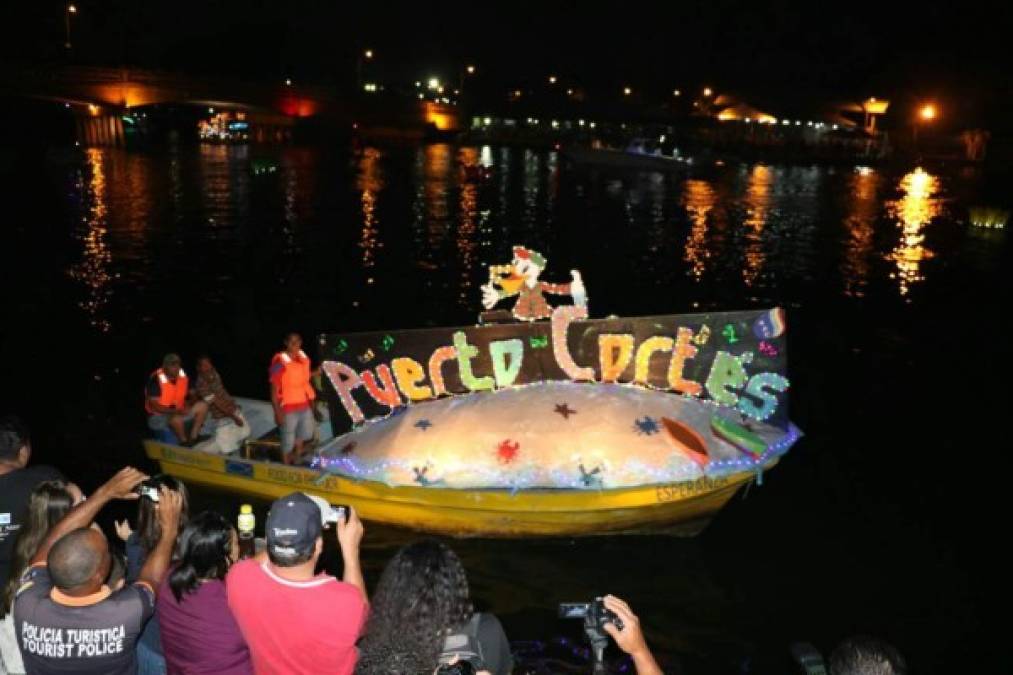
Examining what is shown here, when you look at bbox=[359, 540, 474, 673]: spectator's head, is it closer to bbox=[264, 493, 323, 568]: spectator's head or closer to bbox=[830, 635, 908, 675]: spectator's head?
bbox=[264, 493, 323, 568]: spectator's head

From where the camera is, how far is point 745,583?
10.6 metres

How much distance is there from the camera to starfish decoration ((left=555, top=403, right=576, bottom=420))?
9.97 meters

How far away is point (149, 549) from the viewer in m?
5.55

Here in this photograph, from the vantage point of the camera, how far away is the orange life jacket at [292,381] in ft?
36.0

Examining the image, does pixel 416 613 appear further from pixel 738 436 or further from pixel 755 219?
pixel 755 219

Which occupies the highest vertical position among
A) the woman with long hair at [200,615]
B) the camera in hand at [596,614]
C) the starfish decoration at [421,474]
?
the camera in hand at [596,614]

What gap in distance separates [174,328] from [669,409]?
17.1m

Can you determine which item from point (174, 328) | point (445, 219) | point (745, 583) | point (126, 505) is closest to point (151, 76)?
point (445, 219)

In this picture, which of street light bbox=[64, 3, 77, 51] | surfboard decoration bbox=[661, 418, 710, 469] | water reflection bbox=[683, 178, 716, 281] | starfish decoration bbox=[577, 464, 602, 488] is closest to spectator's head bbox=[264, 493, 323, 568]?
starfish decoration bbox=[577, 464, 602, 488]

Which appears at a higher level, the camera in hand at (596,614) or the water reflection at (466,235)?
the camera in hand at (596,614)

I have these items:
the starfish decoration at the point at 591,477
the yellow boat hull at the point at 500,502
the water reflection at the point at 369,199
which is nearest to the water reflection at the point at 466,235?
the water reflection at the point at 369,199

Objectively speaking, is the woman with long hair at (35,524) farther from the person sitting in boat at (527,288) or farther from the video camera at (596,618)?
the person sitting in boat at (527,288)

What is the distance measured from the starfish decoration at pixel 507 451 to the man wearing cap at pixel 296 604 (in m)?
5.44

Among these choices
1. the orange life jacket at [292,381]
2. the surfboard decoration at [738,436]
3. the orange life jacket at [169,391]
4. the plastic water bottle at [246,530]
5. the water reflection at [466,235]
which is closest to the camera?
the plastic water bottle at [246,530]
